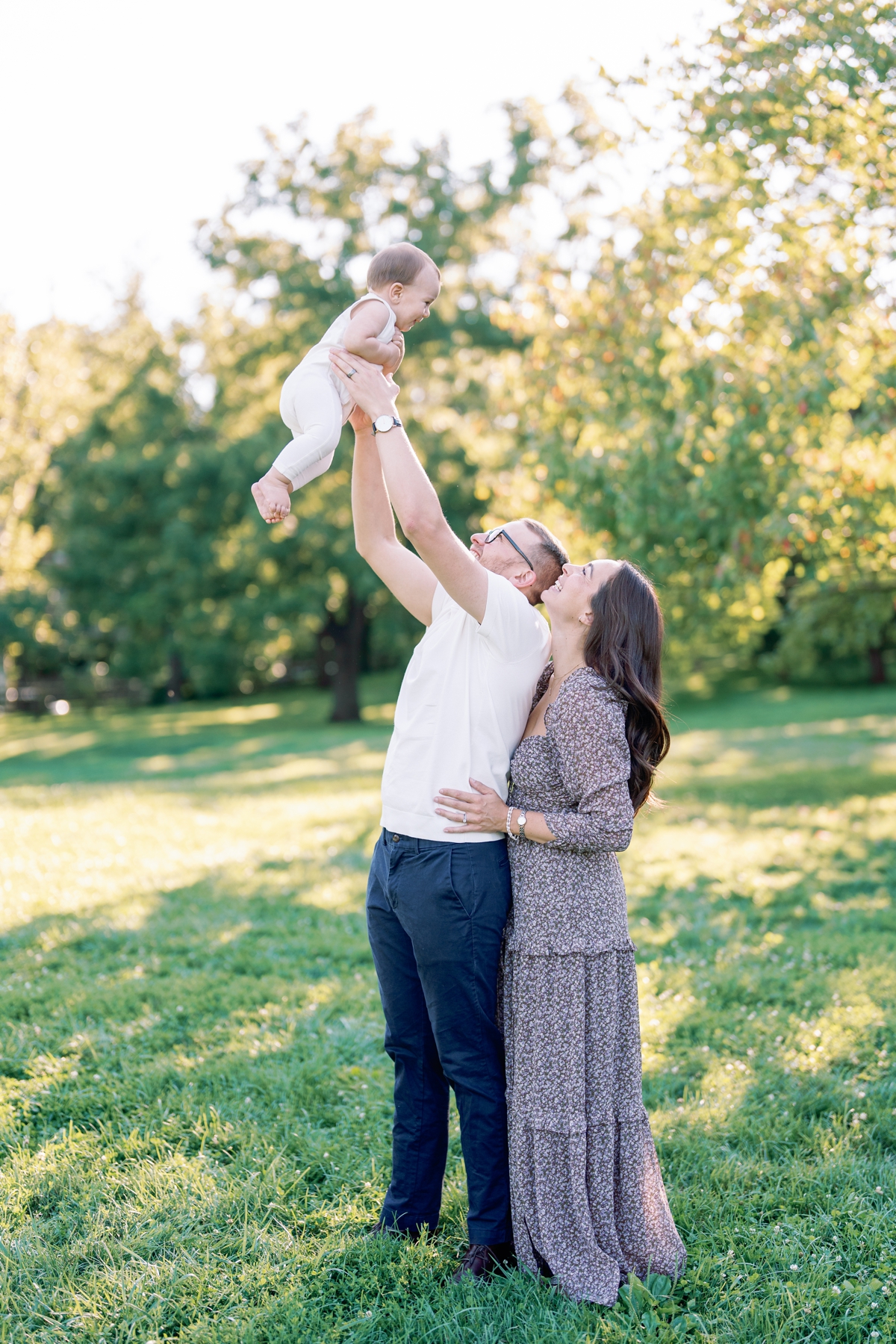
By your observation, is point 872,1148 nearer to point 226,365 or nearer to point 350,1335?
point 350,1335

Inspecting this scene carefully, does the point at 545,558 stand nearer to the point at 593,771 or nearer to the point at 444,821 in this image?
the point at 593,771

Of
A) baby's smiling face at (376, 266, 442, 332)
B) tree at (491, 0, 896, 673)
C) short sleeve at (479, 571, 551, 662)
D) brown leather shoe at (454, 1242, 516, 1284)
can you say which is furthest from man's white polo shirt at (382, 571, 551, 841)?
tree at (491, 0, 896, 673)

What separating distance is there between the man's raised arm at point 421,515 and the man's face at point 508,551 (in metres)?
0.32

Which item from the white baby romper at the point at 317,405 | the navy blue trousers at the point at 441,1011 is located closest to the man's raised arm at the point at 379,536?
the white baby romper at the point at 317,405

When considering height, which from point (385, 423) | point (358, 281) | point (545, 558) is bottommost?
point (545, 558)

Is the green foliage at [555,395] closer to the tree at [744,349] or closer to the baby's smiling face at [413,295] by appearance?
the tree at [744,349]

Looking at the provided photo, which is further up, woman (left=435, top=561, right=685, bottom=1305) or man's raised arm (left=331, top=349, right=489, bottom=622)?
man's raised arm (left=331, top=349, right=489, bottom=622)

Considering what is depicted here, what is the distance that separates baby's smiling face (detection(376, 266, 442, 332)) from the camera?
126 inches

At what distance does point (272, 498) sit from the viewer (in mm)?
2908

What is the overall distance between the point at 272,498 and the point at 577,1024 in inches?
68.1

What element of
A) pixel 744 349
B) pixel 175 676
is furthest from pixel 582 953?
pixel 175 676

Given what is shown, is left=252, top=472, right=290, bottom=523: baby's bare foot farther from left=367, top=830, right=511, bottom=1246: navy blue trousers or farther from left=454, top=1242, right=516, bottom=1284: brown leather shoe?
left=454, top=1242, right=516, bottom=1284: brown leather shoe

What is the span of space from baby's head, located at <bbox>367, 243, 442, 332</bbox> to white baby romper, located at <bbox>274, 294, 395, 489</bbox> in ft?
0.19

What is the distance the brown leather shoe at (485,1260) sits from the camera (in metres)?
3.13
